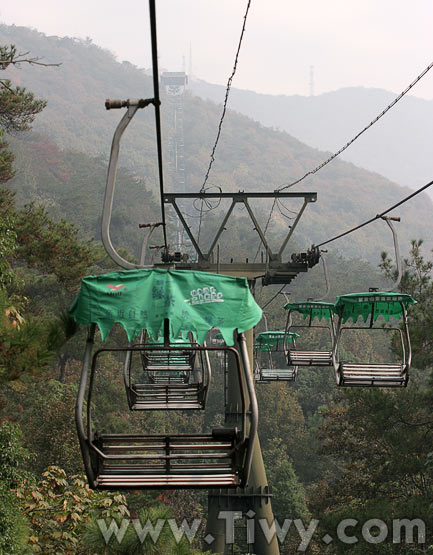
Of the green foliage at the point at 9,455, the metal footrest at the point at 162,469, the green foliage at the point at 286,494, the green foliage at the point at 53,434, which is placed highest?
the metal footrest at the point at 162,469

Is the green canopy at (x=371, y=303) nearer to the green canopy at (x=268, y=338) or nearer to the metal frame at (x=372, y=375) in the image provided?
the metal frame at (x=372, y=375)

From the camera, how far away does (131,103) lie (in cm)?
425

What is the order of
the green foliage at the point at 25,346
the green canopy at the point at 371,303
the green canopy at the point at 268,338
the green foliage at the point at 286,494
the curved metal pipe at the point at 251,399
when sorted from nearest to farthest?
the curved metal pipe at the point at 251,399 < the green foliage at the point at 25,346 < the green canopy at the point at 371,303 < the green canopy at the point at 268,338 < the green foliage at the point at 286,494

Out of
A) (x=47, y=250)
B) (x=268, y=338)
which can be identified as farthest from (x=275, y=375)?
(x=47, y=250)

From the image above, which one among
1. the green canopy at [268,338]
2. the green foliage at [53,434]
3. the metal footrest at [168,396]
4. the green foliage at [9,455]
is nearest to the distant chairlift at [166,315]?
the metal footrest at [168,396]

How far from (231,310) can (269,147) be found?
136m

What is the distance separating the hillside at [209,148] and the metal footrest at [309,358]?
8328cm

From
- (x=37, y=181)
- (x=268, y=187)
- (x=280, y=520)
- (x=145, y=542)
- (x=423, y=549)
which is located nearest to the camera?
(x=145, y=542)

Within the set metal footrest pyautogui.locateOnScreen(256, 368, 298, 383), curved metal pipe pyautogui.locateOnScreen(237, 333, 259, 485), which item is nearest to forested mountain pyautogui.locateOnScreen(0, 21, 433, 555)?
curved metal pipe pyautogui.locateOnScreen(237, 333, 259, 485)

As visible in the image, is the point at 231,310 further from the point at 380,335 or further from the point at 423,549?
the point at 380,335

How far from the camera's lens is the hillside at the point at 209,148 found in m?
107

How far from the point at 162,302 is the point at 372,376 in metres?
4.23

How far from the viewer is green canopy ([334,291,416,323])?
7160 millimetres

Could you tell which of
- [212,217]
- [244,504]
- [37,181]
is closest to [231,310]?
→ [244,504]
